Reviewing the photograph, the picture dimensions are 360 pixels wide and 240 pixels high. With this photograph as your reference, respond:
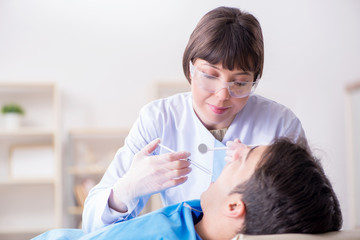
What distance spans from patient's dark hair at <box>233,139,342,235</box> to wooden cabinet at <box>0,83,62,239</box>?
10.1ft

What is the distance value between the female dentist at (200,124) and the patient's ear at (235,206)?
160 mm

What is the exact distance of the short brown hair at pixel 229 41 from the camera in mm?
1501

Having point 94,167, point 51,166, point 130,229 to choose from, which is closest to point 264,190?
point 130,229

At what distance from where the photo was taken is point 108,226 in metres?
1.42

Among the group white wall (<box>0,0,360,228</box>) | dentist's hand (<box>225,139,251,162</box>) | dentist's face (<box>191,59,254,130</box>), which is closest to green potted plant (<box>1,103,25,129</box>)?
white wall (<box>0,0,360,228</box>)

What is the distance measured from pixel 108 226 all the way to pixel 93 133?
2871 mm

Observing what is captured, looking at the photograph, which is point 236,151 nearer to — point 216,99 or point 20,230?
point 216,99

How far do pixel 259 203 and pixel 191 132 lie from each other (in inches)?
21.3

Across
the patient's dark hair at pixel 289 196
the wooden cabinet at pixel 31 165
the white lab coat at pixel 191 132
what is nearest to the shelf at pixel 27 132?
the wooden cabinet at pixel 31 165

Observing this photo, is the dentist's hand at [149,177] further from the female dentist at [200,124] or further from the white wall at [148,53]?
the white wall at [148,53]

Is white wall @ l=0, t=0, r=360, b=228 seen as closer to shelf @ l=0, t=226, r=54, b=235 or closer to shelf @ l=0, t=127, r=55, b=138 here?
shelf @ l=0, t=127, r=55, b=138

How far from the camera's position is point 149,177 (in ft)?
4.60

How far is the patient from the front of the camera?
123 centimetres

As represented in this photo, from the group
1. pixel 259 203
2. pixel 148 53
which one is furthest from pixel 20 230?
pixel 259 203
